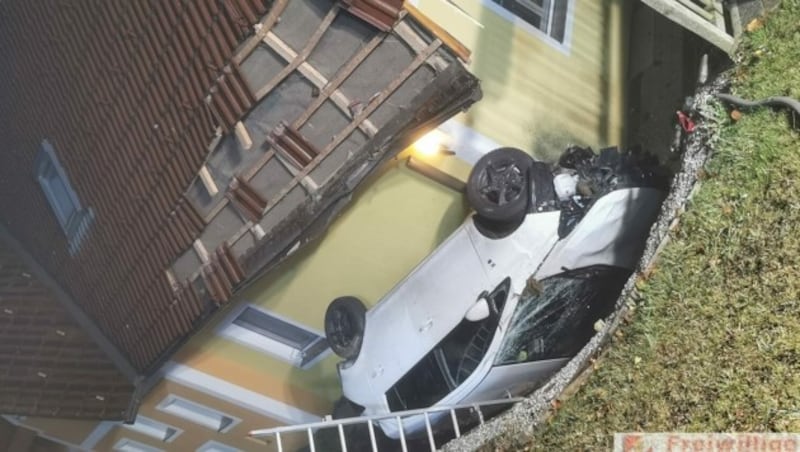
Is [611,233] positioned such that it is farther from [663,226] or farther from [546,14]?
[546,14]

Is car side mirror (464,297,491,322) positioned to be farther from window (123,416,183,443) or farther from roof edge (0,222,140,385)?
window (123,416,183,443)

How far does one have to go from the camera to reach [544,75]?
25.7 ft

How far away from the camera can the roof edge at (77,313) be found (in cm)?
893

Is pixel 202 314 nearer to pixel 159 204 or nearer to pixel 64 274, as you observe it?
pixel 159 204

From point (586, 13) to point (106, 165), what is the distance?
5.83m

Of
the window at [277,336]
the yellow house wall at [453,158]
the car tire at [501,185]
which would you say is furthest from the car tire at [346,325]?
the car tire at [501,185]

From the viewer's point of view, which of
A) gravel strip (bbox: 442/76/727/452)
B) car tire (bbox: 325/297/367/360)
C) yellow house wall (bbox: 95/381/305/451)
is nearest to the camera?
gravel strip (bbox: 442/76/727/452)

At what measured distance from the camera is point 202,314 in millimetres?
6988

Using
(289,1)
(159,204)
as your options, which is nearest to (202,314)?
(159,204)

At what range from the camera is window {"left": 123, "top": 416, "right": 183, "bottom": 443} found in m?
9.62

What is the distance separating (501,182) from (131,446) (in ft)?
23.7

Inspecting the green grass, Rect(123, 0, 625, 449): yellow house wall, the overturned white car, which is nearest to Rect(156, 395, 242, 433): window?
Rect(123, 0, 625, 449): yellow house wall

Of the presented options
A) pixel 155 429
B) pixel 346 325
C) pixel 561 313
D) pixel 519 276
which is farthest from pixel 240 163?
pixel 155 429

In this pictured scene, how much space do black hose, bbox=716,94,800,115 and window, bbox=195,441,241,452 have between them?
829 cm
